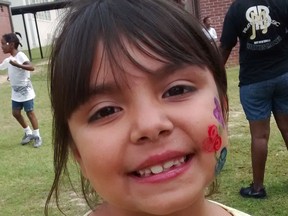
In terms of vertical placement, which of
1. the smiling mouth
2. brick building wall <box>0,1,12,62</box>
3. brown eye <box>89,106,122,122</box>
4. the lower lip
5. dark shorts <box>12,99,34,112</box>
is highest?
brown eye <box>89,106,122,122</box>

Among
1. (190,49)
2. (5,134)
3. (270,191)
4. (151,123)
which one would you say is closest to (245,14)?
(270,191)

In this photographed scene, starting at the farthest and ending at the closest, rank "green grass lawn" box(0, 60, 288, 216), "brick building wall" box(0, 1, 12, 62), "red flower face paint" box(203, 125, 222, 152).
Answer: "brick building wall" box(0, 1, 12, 62), "green grass lawn" box(0, 60, 288, 216), "red flower face paint" box(203, 125, 222, 152)

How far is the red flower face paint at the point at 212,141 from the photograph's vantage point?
3.36ft

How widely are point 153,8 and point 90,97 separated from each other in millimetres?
261

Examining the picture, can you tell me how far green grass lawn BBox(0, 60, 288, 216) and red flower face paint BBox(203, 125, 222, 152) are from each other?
1573 millimetres

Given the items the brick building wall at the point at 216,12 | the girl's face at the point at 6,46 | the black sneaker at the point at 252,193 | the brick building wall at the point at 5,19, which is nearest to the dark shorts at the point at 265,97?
the black sneaker at the point at 252,193

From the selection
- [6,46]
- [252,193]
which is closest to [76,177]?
[252,193]

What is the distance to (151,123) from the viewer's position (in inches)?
36.4

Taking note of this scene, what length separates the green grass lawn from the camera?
150 inches

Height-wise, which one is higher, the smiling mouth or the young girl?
the young girl

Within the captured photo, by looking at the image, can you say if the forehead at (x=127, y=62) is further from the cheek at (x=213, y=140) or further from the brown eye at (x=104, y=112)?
the cheek at (x=213, y=140)

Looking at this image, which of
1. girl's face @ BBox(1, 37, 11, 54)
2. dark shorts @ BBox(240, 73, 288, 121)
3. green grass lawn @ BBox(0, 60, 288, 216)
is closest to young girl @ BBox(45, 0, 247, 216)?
green grass lawn @ BBox(0, 60, 288, 216)

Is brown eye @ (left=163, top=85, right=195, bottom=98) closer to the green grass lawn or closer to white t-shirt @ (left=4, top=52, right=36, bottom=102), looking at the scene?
the green grass lawn

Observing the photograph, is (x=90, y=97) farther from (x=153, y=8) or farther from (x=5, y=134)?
(x=5, y=134)
